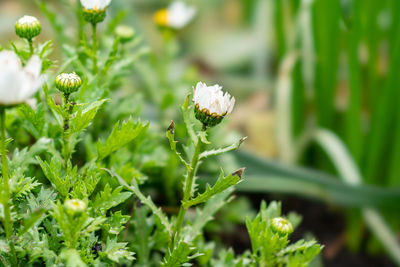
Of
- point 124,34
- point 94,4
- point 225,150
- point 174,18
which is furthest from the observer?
point 174,18

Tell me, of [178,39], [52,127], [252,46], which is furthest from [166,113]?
[178,39]

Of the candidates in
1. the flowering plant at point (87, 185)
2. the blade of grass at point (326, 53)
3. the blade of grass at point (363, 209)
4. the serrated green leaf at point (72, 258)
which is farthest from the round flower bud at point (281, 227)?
the blade of grass at point (326, 53)

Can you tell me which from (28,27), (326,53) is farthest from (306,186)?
(28,27)

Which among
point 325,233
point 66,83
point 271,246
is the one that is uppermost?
point 66,83

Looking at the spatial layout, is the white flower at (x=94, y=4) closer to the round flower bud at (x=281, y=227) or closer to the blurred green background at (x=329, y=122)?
the blurred green background at (x=329, y=122)

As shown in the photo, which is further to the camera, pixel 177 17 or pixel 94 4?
pixel 177 17

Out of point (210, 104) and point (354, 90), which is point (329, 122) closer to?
point (354, 90)
